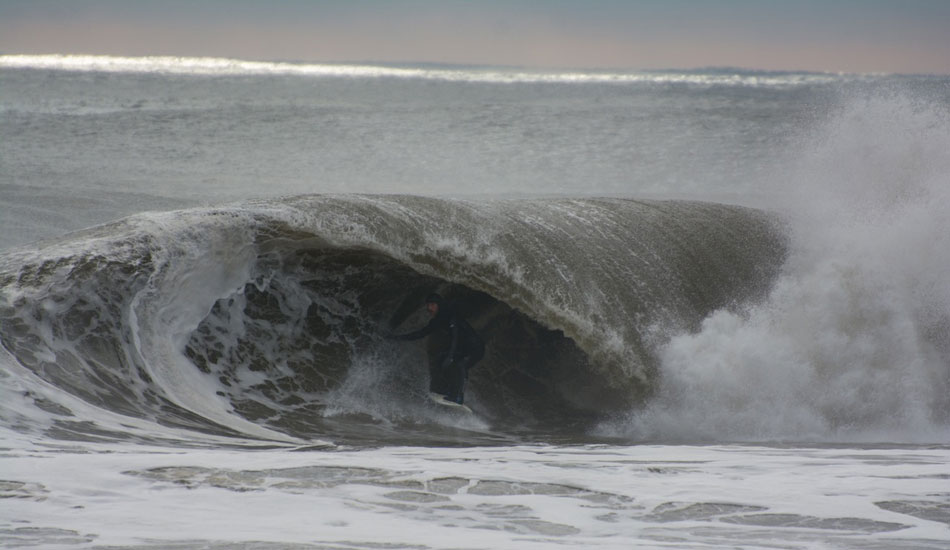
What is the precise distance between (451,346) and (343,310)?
106 cm

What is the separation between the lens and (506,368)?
9.34 m

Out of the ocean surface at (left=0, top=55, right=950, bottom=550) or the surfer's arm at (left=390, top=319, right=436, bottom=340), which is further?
the surfer's arm at (left=390, top=319, right=436, bottom=340)

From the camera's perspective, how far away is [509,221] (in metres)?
9.38

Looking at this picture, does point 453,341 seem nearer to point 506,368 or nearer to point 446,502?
point 506,368

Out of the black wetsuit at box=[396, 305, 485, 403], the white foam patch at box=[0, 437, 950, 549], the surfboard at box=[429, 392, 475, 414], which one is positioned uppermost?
the black wetsuit at box=[396, 305, 485, 403]

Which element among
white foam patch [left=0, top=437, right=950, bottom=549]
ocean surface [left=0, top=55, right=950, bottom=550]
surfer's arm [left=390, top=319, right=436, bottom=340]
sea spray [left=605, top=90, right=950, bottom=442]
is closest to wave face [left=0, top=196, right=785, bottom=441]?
ocean surface [left=0, top=55, right=950, bottom=550]

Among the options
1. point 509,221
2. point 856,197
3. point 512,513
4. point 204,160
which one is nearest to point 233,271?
point 509,221

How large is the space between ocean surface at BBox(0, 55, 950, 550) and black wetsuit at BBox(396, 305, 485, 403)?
18cm

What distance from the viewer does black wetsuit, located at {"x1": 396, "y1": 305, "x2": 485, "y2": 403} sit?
8531 millimetres

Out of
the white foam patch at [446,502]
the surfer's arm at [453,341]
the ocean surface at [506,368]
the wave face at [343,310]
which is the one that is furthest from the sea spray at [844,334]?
the white foam patch at [446,502]

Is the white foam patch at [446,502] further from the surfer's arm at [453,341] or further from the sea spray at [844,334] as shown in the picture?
the sea spray at [844,334]

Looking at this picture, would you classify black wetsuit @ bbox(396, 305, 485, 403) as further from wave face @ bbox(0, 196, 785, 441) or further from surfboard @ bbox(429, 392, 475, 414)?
wave face @ bbox(0, 196, 785, 441)

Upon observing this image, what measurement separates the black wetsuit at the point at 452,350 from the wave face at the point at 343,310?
0.65 ft

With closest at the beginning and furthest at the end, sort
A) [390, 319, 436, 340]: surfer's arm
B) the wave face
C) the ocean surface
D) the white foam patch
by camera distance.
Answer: the white foam patch
the ocean surface
the wave face
[390, 319, 436, 340]: surfer's arm
